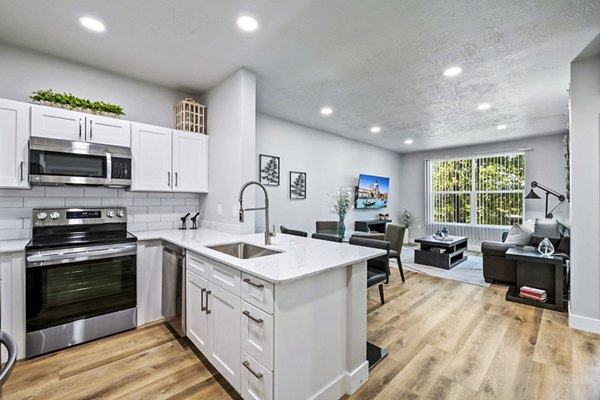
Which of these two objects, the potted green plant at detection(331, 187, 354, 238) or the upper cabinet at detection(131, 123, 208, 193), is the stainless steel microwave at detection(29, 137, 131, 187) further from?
the potted green plant at detection(331, 187, 354, 238)

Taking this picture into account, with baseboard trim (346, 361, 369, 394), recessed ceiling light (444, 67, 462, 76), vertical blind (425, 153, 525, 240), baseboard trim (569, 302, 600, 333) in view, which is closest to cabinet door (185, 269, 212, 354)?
baseboard trim (346, 361, 369, 394)

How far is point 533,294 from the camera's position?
3.33 metres

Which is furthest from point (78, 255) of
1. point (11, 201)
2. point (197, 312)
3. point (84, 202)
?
point (197, 312)

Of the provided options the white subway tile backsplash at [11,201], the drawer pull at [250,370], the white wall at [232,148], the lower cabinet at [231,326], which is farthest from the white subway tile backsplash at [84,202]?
the drawer pull at [250,370]

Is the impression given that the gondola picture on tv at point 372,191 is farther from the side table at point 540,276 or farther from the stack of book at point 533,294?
the stack of book at point 533,294

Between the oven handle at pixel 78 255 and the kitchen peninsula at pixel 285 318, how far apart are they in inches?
30.7

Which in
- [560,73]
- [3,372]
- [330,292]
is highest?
[560,73]

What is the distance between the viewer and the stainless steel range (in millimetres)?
2156

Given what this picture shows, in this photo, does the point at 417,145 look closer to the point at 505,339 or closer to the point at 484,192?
the point at 484,192

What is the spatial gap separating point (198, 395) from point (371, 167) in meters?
6.20

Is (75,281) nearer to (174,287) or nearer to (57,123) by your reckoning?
(174,287)

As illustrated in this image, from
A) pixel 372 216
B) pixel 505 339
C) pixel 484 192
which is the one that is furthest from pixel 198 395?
pixel 484 192

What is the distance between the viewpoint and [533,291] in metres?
3.34

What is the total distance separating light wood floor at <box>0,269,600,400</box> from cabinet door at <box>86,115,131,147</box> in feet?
6.14
